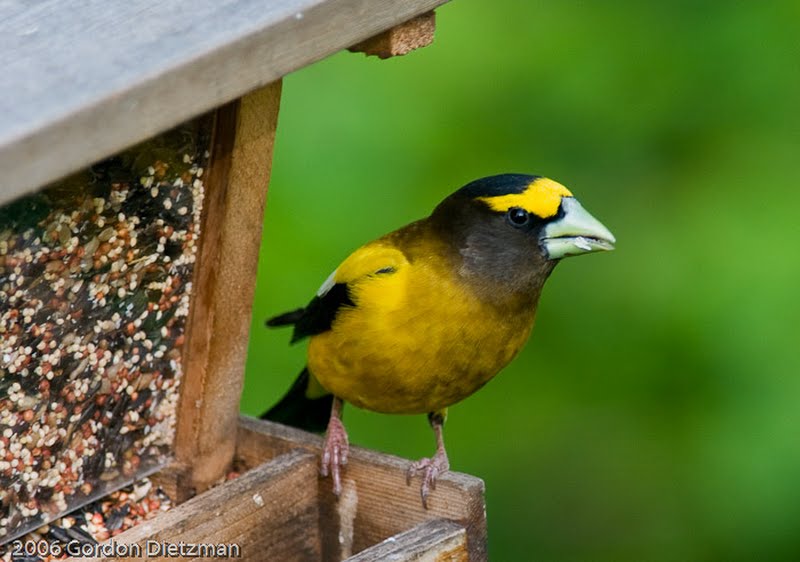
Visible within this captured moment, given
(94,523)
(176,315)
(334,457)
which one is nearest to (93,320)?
(176,315)

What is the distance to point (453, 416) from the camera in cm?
628

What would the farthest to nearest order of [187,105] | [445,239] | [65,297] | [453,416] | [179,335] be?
[453,416]
[445,239]
[179,335]
[65,297]
[187,105]

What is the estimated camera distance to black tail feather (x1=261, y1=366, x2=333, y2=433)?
16.6ft

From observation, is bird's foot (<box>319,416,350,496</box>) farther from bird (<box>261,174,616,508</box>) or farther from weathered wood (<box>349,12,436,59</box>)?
weathered wood (<box>349,12,436,59</box>)

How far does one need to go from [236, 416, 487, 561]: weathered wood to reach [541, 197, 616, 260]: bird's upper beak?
648mm

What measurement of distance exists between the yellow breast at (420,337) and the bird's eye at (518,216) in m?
0.22

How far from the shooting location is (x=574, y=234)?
4035 mm

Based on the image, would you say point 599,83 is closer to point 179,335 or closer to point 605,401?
point 605,401

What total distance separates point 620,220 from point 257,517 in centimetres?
256

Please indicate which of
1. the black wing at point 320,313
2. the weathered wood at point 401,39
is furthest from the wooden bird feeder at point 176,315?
the black wing at point 320,313

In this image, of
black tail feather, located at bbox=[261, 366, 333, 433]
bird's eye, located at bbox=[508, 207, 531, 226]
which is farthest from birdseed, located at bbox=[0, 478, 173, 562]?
bird's eye, located at bbox=[508, 207, 531, 226]

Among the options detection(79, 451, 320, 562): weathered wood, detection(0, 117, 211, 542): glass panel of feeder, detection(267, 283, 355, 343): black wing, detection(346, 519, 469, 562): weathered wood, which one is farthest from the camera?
detection(267, 283, 355, 343): black wing

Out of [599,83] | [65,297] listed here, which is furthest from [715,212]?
[65,297]

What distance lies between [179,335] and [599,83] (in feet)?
7.64
